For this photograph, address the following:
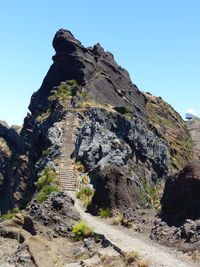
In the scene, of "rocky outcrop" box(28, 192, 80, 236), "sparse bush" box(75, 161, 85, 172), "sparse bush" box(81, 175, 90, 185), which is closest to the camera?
"rocky outcrop" box(28, 192, 80, 236)

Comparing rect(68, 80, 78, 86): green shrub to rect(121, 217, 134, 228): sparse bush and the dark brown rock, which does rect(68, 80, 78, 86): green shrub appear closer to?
the dark brown rock

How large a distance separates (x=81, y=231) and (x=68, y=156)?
879 inches

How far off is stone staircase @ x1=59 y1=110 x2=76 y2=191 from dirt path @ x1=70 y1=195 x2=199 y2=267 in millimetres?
11604

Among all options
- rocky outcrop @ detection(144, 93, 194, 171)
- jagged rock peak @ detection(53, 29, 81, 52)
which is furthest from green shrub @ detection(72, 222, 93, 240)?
jagged rock peak @ detection(53, 29, 81, 52)

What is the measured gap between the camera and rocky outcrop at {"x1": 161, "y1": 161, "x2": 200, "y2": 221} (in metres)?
21.6

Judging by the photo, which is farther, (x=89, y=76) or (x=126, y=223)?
(x=89, y=76)

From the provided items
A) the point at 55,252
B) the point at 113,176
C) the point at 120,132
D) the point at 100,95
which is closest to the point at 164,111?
the point at 100,95

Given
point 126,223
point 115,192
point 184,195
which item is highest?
point 184,195

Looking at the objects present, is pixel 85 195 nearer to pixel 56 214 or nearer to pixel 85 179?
pixel 85 179

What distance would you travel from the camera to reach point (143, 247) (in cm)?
1888

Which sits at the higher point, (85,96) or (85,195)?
(85,96)

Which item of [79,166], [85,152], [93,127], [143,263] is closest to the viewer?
[143,263]

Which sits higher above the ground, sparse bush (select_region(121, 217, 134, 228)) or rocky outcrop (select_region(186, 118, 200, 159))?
rocky outcrop (select_region(186, 118, 200, 159))

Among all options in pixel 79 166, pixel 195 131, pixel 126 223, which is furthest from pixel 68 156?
pixel 195 131
